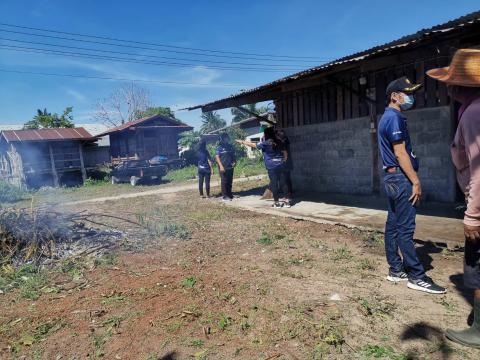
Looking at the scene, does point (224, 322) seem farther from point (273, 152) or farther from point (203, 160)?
point (203, 160)

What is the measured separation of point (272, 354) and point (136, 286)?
1978 mm

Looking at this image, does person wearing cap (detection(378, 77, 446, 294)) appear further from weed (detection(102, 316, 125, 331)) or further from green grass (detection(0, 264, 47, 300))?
green grass (detection(0, 264, 47, 300))

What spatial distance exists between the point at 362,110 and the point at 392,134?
4.78 meters

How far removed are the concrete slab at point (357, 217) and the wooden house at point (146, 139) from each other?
1869cm

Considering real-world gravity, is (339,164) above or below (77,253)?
above

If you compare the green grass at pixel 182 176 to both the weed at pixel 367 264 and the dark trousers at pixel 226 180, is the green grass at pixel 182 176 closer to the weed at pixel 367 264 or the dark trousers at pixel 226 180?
the dark trousers at pixel 226 180

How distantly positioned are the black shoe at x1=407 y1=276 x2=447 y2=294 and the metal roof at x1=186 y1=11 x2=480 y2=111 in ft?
10.8

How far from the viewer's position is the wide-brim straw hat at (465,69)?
241 cm

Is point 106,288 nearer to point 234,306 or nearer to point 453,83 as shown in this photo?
point 234,306

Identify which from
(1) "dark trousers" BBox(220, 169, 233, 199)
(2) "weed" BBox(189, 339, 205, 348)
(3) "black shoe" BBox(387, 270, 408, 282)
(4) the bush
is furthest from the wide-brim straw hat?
(4) the bush

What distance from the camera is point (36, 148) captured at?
2130 cm

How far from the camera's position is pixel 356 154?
7.98 meters

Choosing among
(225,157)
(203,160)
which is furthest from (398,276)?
(203,160)

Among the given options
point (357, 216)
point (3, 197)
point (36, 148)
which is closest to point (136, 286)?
point (357, 216)
